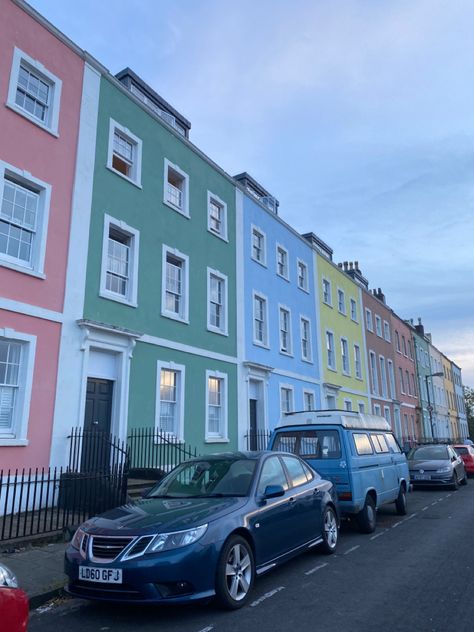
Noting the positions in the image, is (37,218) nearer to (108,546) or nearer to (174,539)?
(108,546)

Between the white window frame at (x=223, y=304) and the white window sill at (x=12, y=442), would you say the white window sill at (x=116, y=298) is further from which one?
the white window sill at (x=12, y=442)

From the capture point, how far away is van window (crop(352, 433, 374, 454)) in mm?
9656

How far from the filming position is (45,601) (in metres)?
5.69

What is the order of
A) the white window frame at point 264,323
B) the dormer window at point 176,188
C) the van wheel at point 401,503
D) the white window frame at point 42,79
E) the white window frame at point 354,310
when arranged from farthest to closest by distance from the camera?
the white window frame at point 354,310, the white window frame at point 264,323, the dormer window at point 176,188, the van wheel at point 401,503, the white window frame at point 42,79

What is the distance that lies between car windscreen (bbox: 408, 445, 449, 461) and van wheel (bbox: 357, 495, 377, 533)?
945cm

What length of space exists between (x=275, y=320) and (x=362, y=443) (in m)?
11.9

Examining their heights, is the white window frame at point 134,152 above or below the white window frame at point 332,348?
above

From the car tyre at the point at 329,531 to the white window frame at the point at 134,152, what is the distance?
10.4m

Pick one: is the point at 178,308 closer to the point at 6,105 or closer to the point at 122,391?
the point at 122,391

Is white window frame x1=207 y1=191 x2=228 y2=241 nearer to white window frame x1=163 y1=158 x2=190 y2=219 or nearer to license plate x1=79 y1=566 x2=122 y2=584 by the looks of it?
white window frame x1=163 y1=158 x2=190 y2=219

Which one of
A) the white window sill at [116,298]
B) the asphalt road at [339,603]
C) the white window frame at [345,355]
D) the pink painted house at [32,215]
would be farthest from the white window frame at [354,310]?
the asphalt road at [339,603]

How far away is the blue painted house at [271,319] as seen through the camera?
62.7ft

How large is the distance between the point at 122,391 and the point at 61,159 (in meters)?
5.88

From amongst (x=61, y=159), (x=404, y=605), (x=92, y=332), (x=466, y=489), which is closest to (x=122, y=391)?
(x=92, y=332)
